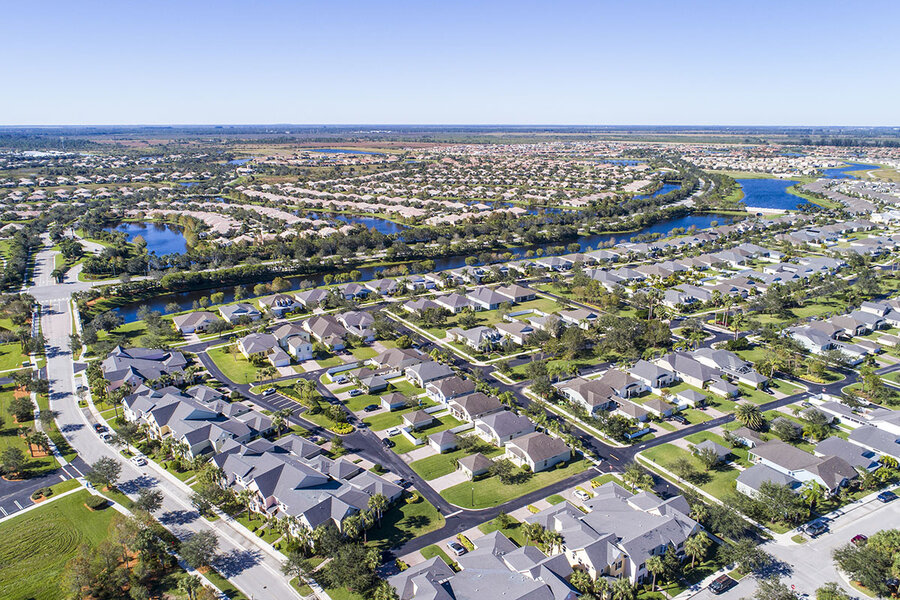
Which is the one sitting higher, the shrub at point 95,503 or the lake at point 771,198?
the lake at point 771,198

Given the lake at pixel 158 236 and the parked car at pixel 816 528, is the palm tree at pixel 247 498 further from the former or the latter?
the lake at pixel 158 236

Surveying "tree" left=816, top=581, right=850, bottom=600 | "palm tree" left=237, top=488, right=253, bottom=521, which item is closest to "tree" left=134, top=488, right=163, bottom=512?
"palm tree" left=237, top=488, right=253, bottom=521

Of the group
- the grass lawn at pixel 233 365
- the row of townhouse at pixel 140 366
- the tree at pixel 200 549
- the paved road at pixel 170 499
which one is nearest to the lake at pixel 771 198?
the grass lawn at pixel 233 365

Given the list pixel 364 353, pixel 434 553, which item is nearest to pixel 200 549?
pixel 434 553

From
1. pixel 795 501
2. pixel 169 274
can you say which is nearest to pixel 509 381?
pixel 795 501

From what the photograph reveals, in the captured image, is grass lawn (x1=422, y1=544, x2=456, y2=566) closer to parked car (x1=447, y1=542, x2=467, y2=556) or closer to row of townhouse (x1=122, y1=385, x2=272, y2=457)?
parked car (x1=447, y1=542, x2=467, y2=556)

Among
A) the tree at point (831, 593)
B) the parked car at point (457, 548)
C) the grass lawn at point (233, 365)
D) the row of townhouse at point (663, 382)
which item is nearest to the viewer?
the tree at point (831, 593)

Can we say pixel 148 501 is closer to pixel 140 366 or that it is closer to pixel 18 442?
pixel 18 442

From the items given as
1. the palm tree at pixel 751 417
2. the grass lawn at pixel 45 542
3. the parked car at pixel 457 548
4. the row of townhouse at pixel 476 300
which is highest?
the row of townhouse at pixel 476 300
